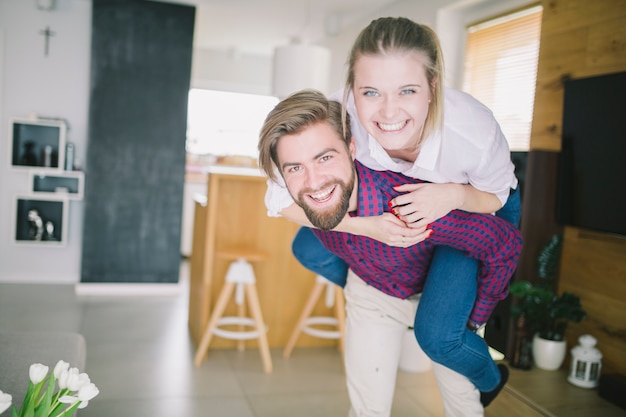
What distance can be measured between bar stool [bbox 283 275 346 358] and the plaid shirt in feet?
5.12

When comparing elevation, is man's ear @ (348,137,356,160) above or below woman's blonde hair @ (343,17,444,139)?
below

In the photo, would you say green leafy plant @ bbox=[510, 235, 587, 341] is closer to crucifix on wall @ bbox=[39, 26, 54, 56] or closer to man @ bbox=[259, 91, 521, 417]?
man @ bbox=[259, 91, 521, 417]

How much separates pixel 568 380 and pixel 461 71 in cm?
254

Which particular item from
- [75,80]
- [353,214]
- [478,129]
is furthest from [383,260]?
[75,80]

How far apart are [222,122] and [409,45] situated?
723 cm

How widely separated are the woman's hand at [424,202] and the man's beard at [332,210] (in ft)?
0.42

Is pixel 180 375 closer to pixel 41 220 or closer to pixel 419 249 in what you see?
pixel 419 249

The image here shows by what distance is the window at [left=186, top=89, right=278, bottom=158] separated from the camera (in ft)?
26.8

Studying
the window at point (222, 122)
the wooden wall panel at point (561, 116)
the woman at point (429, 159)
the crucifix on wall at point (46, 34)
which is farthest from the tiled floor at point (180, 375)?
the window at point (222, 122)

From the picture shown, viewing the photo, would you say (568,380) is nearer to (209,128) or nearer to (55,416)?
(55,416)

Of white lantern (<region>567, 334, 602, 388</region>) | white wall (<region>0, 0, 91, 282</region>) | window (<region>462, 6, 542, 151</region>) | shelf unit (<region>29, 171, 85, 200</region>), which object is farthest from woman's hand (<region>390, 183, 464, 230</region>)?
white wall (<region>0, 0, 91, 282</region>)

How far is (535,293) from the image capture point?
10.0 ft

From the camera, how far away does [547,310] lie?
3094 mm

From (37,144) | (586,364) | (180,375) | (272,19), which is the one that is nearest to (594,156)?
(586,364)
